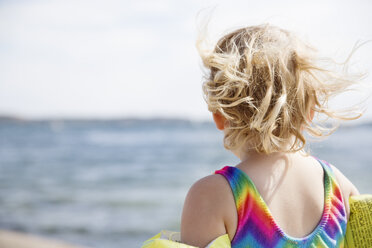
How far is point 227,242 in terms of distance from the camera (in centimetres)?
125

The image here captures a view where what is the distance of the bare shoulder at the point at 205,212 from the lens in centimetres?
126

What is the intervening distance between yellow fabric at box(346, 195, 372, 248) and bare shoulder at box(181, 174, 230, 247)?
1.73 feet

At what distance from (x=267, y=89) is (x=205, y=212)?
0.49m

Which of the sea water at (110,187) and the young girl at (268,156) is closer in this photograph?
the young girl at (268,156)

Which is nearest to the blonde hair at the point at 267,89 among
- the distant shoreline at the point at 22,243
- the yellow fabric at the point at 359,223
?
the yellow fabric at the point at 359,223

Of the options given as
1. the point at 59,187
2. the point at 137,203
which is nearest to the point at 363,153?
the point at 137,203

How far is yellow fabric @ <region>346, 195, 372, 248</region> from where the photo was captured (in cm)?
143

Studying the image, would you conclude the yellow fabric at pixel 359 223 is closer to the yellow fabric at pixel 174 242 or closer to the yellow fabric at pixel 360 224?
the yellow fabric at pixel 360 224

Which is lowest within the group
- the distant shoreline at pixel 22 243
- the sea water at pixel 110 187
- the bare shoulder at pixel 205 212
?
the bare shoulder at pixel 205 212

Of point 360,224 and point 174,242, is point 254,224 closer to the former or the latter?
point 174,242

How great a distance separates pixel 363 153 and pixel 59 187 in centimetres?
1022

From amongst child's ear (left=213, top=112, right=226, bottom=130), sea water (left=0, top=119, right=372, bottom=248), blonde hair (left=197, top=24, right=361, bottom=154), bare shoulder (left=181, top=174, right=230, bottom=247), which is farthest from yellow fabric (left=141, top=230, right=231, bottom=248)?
sea water (left=0, top=119, right=372, bottom=248)

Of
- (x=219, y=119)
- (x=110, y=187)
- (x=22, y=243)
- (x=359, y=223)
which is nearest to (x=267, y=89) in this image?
(x=219, y=119)

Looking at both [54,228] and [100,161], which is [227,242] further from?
[100,161]
